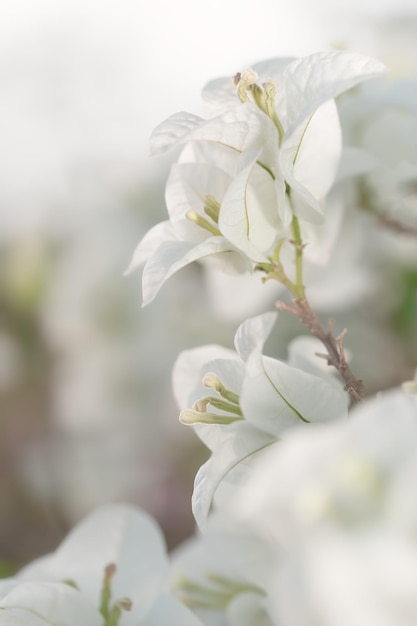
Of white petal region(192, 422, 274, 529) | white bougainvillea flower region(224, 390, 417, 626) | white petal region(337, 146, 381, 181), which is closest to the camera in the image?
white bougainvillea flower region(224, 390, 417, 626)

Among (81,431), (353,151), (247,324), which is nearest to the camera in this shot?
(247,324)

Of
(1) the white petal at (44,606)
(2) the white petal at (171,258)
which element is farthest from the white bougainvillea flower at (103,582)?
(2) the white petal at (171,258)

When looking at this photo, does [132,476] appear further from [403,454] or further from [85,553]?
[403,454]

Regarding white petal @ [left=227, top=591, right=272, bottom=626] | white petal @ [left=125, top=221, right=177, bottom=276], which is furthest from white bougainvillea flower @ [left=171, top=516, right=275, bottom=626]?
white petal @ [left=125, top=221, right=177, bottom=276]

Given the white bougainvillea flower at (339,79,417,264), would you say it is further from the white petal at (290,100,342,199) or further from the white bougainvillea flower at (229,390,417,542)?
the white bougainvillea flower at (229,390,417,542)

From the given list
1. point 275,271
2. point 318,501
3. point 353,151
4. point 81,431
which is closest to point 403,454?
point 318,501

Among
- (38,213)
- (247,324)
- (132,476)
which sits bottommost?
(132,476)
